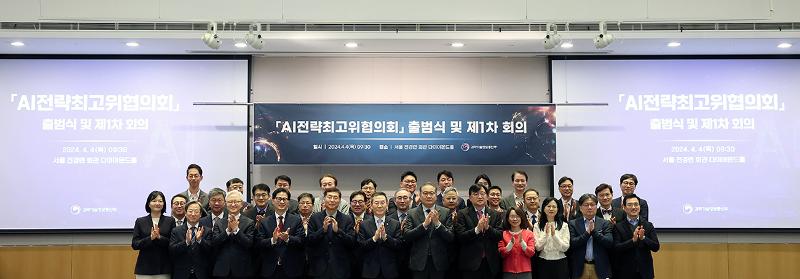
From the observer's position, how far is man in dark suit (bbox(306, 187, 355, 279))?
6152 mm

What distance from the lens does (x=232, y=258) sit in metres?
6.10

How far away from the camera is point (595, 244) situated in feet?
20.6

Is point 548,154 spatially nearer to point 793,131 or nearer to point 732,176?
point 732,176

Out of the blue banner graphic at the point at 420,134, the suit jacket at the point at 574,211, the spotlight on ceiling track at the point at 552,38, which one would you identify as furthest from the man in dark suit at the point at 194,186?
the spotlight on ceiling track at the point at 552,38

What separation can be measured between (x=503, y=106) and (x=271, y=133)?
244 centimetres

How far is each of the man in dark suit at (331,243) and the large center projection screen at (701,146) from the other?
3.11 meters

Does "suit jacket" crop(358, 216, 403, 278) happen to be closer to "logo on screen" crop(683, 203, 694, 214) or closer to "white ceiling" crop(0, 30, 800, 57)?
"white ceiling" crop(0, 30, 800, 57)

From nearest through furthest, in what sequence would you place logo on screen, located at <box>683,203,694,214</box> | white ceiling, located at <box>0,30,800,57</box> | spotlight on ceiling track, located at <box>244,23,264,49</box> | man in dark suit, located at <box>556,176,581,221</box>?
man in dark suit, located at <box>556,176,581,221</box>, spotlight on ceiling track, located at <box>244,23,264,49</box>, white ceiling, located at <box>0,30,800,57</box>, logo on screen, located at <box>683,203,694,214</box>

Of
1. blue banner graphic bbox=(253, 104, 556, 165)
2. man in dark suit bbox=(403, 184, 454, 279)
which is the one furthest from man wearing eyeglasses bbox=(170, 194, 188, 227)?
blue banner graphic bbox=(253, 104, 556, 165)

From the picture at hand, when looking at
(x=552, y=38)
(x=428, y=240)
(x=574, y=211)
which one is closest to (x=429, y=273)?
(x=428, y=240)

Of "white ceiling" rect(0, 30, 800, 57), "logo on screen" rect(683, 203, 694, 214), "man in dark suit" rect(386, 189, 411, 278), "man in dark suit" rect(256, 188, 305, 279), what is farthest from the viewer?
"logo on screen" rect(683, 203, 694, 214)

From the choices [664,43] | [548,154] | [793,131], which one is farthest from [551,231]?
[793,131]

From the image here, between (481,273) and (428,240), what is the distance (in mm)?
515

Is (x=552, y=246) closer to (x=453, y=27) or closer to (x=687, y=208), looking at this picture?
(x=453, y=27)
